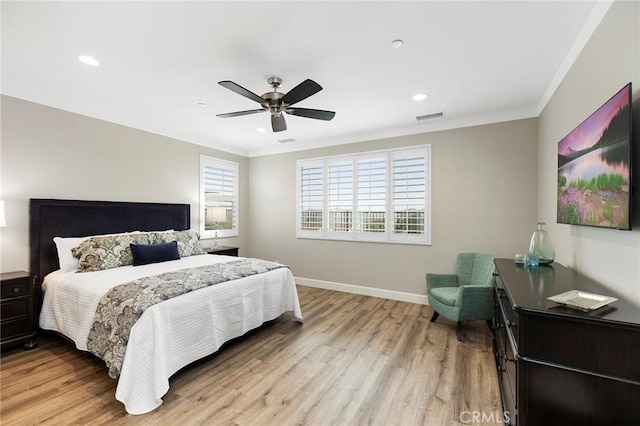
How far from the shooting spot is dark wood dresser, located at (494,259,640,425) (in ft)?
3.85

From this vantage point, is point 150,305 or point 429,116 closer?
point 150,305

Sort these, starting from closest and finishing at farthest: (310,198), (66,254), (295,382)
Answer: (295,382) → (66,254) → (310,198)

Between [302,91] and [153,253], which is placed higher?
[302,91]

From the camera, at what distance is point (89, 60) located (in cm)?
253

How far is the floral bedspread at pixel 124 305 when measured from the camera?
6.97 feet

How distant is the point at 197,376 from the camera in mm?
2434

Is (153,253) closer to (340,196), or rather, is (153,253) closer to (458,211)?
(340,196)

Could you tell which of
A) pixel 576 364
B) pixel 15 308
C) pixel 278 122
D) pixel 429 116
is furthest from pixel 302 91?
pixel 15 308

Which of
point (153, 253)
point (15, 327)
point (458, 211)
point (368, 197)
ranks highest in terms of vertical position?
point (368, 197)

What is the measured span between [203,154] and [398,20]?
419 cm

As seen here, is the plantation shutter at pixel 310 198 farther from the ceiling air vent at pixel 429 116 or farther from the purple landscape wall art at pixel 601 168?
the purple landscape wall art at pixel 601 168

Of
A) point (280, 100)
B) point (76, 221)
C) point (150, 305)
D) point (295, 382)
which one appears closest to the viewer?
point (150, 305)

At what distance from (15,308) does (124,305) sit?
1531 millimetres

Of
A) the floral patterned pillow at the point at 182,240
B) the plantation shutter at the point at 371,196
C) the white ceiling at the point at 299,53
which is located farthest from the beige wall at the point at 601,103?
the floral patterned pillow at the point at 182,240
